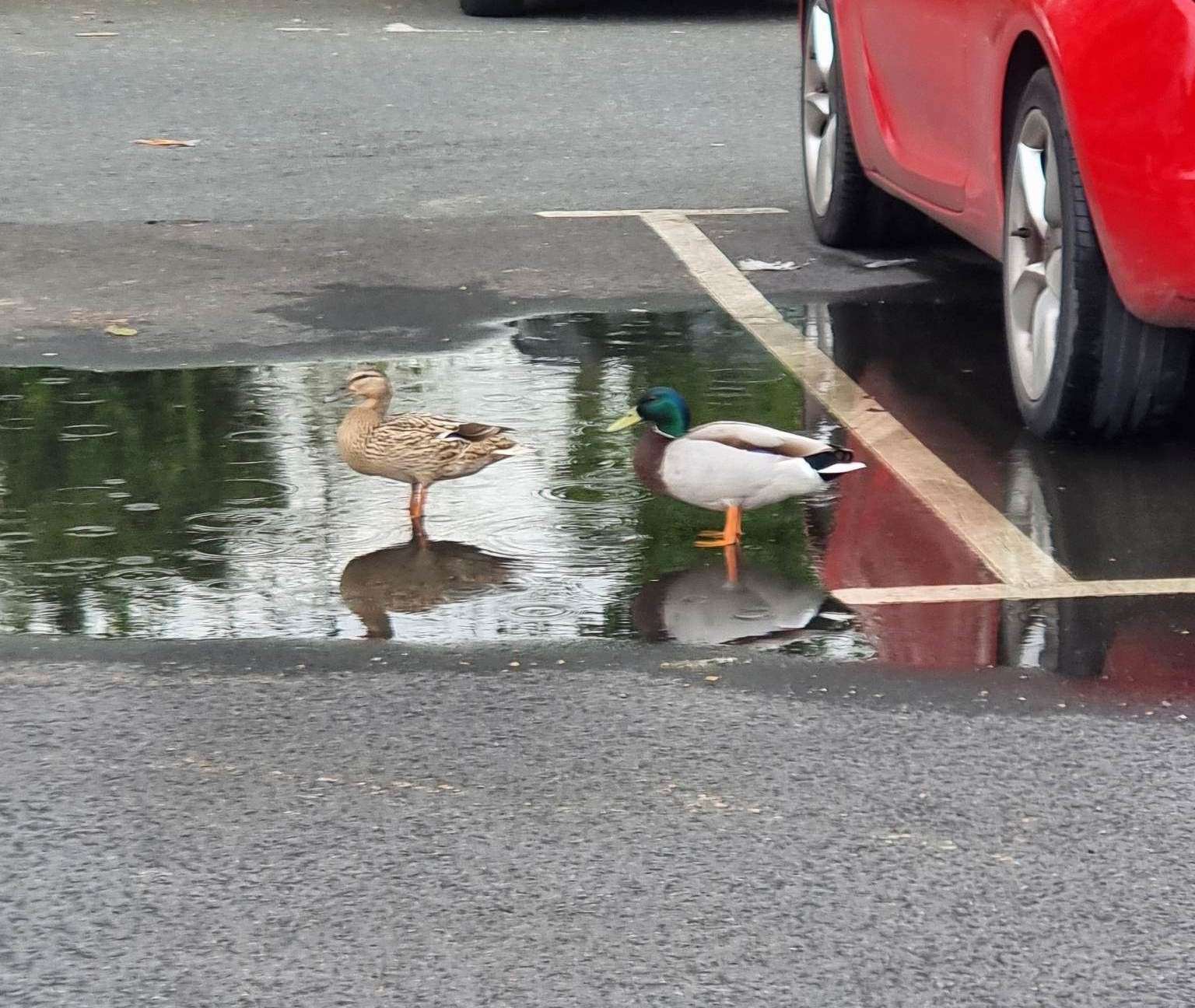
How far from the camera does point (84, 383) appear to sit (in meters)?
6.23

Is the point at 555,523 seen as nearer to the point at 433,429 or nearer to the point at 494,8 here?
the point at 433,429

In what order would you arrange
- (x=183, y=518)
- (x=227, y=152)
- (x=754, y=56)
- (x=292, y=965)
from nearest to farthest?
Result: (x=292, y=965), (x=183, y=518), (x=227, y=152), (x=754, y=56)

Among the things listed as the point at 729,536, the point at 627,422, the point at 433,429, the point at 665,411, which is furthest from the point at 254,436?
the point at 729,536

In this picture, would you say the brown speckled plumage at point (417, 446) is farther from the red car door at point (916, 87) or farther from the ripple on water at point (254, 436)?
the red car door at point (916, 87)

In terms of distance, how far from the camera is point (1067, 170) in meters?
5.07

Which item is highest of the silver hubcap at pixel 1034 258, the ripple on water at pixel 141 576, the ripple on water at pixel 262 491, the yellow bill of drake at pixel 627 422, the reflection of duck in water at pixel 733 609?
the silver hubcap at pixel 1034 258

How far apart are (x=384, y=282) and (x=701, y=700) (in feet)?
13.2

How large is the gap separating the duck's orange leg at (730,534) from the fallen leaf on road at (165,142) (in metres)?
6.35

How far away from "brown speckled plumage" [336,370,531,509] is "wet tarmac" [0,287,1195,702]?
12 centimetres

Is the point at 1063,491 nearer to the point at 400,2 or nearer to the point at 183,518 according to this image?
the point at 183,518

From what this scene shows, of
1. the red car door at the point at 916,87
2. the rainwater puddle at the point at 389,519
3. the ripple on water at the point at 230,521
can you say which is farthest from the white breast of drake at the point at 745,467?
the red car door at the point at 916,87

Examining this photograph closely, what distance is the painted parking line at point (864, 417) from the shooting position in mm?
4652

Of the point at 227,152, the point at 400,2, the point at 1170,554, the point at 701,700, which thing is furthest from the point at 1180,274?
the point at 400,2

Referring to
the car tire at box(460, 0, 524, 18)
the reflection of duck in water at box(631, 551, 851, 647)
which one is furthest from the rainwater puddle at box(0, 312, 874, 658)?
the car tire at box(460, 0, 524, 18)
